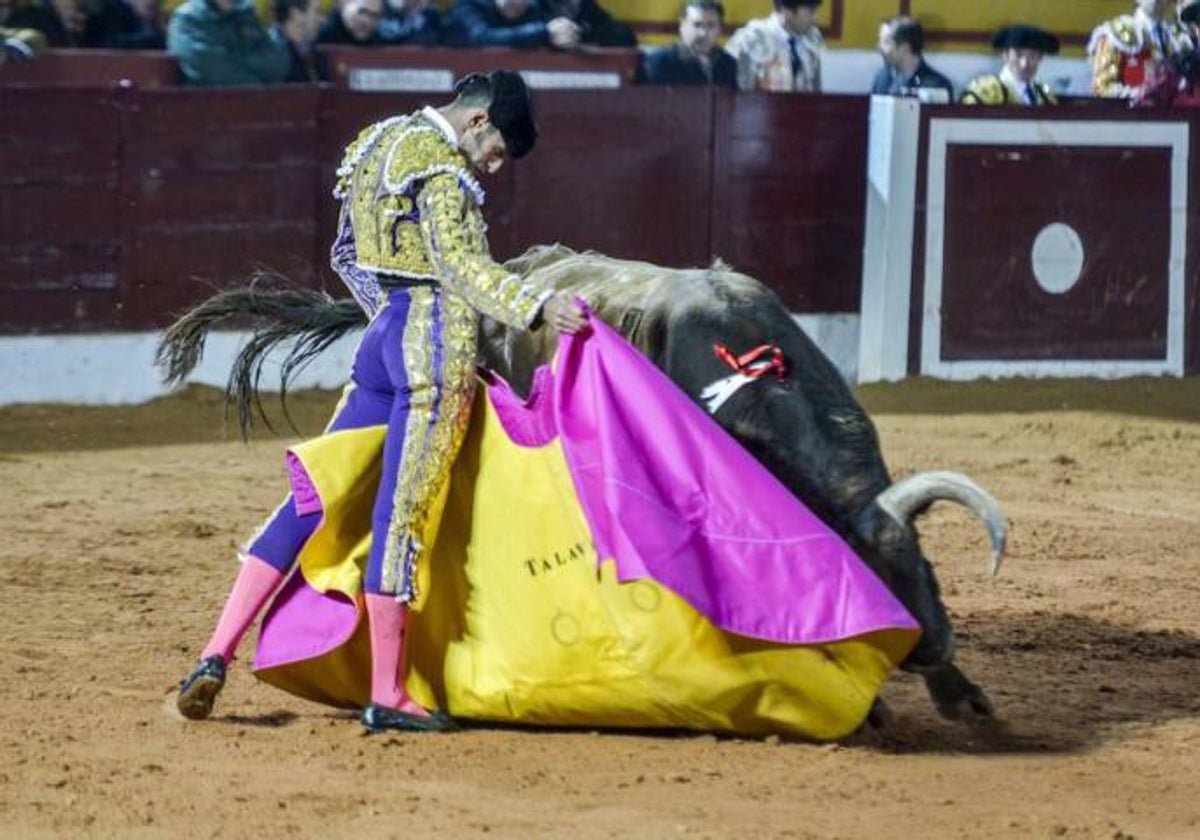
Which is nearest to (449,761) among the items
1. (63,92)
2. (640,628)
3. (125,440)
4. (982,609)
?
(640,628)

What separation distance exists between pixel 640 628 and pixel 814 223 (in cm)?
588

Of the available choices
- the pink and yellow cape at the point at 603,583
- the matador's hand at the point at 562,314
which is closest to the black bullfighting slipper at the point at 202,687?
the pink and yellow cape at the point at 603,583

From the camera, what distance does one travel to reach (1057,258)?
10320 mm

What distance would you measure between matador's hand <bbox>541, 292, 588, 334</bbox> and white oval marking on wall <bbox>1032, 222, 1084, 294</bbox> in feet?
20.2

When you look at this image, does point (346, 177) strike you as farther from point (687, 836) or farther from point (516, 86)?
point (687, 836)

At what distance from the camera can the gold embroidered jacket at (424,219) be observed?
4383mm

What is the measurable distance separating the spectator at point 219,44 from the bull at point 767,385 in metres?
3.90

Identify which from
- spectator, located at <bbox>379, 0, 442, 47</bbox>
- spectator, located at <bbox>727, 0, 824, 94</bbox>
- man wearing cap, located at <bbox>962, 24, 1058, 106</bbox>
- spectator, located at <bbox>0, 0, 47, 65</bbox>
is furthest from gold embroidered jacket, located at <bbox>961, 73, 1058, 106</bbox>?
spectator, located at <bbox>0, 0, 47, 65</bbox>

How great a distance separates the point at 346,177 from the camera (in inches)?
184

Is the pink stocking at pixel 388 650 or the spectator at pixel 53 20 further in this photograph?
the spectator at pixel 53 20

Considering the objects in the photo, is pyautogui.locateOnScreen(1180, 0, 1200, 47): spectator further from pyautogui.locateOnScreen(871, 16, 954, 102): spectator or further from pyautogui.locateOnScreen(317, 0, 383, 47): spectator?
pyautogui.locateOnScreen(317, 0, 383, 47): spectator

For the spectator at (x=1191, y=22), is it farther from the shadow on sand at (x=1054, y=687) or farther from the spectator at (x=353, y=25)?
the shadow on sand at (x=1054, y=687)

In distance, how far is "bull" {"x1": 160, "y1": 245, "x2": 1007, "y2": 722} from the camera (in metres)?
4.59

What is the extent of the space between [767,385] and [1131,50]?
7040mm
